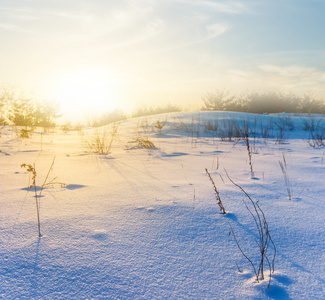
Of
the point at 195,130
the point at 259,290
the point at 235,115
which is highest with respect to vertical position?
the point at 235,115

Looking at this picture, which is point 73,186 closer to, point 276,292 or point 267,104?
point 276,292

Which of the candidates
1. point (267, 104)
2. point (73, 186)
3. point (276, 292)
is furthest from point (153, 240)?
point (267, 104)

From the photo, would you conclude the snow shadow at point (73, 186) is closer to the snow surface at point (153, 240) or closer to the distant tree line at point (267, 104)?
the snow surface at point (153, 240)

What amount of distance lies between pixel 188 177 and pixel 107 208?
0.89 metres

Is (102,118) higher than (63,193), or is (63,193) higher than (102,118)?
(102,118)

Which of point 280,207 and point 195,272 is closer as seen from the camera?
point 195,272

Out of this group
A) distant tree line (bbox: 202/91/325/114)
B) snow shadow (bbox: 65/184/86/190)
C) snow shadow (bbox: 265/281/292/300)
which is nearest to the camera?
snow shadow (bbox: 265/281/292/300)

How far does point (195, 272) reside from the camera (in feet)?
2.54

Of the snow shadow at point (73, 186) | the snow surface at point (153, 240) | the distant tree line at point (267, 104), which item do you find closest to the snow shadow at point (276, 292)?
the snow surface at point (153, 240)

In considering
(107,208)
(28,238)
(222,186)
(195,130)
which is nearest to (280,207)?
(222,186)

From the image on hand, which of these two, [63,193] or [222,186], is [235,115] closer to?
[222,186]

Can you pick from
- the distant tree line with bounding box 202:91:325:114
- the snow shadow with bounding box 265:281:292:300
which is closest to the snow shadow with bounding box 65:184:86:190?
the snow shadow with bounding box 265:281:292:300

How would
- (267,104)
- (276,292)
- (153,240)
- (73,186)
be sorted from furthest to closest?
1. (267,104)
2. (73,186)
3. (153,240)
4. (276,292)

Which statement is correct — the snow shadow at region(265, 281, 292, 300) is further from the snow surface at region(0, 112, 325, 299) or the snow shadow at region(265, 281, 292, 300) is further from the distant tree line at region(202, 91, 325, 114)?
the distant tree line at region(202, 91, 325, 114)
